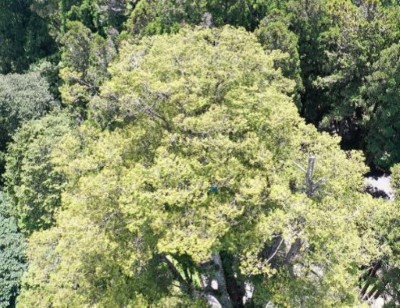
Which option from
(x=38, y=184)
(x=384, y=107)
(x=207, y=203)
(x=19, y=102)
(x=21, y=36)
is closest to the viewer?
(x=207, y=203)

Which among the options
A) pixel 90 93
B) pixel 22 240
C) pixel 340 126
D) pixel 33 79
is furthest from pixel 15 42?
pixel 340 126

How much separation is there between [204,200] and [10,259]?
14025 millimetres

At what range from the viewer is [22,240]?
24.6m

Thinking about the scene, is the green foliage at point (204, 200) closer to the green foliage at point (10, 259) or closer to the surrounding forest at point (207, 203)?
the surrounding forest at point (207, 203)

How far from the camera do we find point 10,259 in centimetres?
2325

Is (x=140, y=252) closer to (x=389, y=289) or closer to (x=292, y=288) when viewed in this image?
(x=292, y=288)

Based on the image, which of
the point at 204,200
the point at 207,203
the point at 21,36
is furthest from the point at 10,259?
the point at 21,36

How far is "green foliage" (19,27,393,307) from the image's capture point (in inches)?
548

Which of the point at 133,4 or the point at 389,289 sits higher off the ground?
the point at 133,4

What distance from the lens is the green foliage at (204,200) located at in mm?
13930

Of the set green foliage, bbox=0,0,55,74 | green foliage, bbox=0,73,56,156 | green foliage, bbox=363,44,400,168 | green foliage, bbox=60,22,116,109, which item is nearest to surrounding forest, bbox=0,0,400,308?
green foliage, bbox=363,44,400,168

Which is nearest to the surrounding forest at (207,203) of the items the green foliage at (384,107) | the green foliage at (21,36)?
the green foliage at (384,107)

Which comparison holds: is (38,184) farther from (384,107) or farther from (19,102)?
(384,107)

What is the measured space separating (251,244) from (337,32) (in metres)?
16.7
